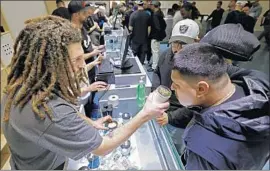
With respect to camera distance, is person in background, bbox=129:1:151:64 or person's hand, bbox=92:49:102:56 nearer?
person in background, bbox=129:1:151:64

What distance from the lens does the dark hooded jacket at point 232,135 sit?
61 centimetres

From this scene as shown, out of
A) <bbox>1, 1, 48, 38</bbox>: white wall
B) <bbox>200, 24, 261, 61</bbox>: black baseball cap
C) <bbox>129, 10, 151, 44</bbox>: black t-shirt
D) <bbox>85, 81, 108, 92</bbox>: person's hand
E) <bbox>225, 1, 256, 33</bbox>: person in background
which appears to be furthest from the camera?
<bbox>1, 1, 48, 38</bbox>: white wall

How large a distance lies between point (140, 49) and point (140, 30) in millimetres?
335

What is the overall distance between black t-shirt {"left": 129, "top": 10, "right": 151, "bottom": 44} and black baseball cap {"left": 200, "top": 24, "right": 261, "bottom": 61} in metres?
1.29

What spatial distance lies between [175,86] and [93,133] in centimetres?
37

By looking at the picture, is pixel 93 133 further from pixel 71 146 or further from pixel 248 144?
pixel 248 144

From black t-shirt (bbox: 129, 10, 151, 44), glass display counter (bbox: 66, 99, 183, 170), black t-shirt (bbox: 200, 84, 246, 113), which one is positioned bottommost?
glass display counter (bbox: 66, 99, 183, 170)

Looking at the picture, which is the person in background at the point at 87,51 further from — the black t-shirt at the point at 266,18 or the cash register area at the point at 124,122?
the black t-shirt at the point at 266,18

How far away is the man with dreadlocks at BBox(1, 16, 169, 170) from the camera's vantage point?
672 millimetres

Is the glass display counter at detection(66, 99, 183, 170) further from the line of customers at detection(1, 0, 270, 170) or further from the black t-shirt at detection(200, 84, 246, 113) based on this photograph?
the black t-shirt at detection(200, 84, 246, 113)

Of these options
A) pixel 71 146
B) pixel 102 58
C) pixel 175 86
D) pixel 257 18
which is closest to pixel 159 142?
pixel 175 86

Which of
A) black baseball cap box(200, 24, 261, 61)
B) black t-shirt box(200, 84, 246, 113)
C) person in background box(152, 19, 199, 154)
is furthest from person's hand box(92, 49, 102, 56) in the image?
black t-shirt box(200, 84, 246, 113)

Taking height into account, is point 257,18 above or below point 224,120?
above

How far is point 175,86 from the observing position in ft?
2.57
